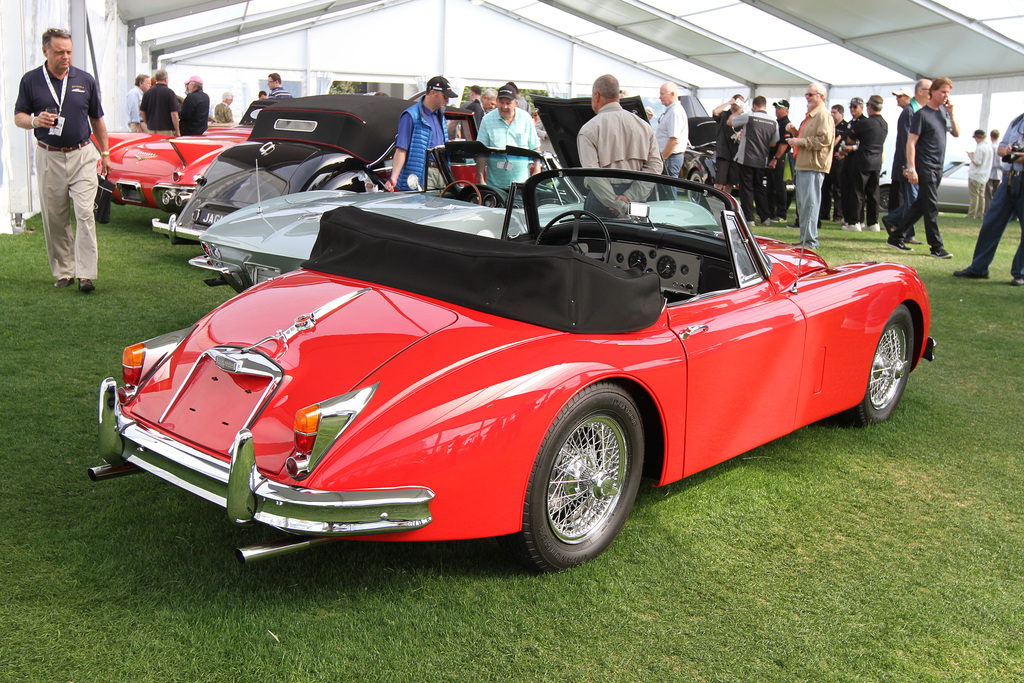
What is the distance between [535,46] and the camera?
2772 centimetres

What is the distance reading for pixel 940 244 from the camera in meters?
10.4

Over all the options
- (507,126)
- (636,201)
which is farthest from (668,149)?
(636,201)

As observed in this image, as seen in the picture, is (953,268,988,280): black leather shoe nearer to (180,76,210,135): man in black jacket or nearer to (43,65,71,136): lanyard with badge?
(43,65,71,136): lanyard with badge

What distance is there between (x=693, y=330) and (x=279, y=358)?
5.22 feet

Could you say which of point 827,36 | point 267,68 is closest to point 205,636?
point 827,36

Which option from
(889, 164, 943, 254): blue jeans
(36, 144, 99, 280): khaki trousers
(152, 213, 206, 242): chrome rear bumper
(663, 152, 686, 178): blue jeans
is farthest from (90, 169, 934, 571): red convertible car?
(663, 152, 686, 178): blue jeans

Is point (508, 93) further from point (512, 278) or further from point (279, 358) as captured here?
point (279, 358)

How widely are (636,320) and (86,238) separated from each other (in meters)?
5.32

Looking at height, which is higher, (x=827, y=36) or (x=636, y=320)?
(x=827, y=36)

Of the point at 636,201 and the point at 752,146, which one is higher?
the point at 752,146

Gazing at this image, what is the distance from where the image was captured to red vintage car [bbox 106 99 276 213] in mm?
9234

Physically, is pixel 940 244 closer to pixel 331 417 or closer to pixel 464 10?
→ pixel 331 417

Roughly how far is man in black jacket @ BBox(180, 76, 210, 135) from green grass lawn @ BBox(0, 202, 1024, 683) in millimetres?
10759

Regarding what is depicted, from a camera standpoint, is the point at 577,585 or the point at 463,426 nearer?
the point at 463,426
